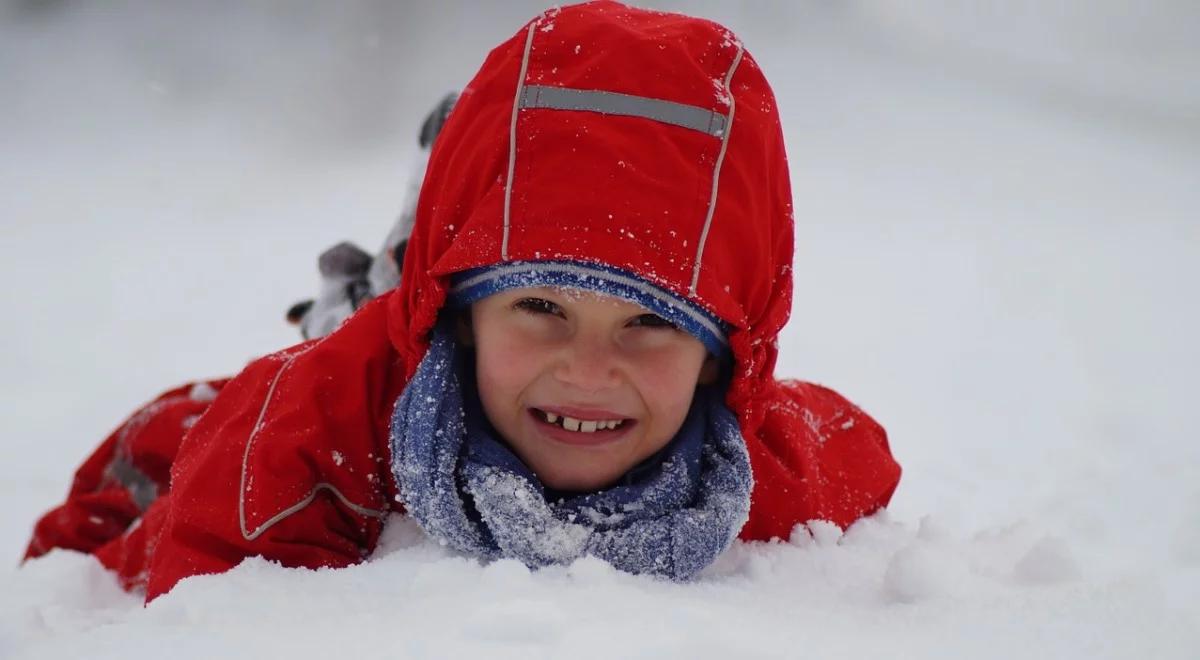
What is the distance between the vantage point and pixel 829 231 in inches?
148

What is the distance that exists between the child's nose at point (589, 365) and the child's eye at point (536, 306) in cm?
4

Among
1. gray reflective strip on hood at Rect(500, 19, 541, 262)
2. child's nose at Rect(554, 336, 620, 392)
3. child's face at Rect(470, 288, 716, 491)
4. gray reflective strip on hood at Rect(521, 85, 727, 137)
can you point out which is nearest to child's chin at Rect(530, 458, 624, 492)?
child's face at Rect(470, 288, 716, 491)

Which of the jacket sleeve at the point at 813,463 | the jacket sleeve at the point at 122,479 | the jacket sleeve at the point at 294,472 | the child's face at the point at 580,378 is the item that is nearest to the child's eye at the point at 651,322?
the child's face at the point at 580,378

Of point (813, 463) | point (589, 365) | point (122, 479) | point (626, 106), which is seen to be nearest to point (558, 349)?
point (589, 365)

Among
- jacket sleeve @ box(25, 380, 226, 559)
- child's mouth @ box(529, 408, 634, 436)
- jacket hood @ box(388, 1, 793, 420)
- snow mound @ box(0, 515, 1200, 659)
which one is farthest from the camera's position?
jacket sleeve @ box(25, 380, 226, 559)

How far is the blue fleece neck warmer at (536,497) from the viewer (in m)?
0.97

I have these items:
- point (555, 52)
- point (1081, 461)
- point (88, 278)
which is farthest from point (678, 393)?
point (88, 278)

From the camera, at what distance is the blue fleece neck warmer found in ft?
3.19

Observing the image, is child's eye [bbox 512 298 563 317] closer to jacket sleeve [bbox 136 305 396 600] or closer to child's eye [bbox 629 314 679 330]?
child's eye [bbox 629 314 679 330]

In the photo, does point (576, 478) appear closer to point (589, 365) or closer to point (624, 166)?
point (589, 365)

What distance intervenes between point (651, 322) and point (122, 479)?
117 centimetres

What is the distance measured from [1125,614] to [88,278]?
10.9ft

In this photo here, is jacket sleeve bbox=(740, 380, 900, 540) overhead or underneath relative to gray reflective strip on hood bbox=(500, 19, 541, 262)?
underneath

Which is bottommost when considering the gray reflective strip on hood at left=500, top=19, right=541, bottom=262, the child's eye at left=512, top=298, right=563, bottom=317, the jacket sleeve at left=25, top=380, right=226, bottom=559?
the jacket sleeve at left=25, top=380, right=226, bottom=559
